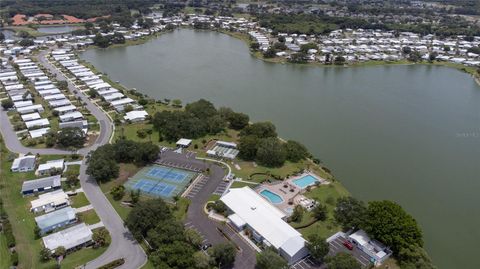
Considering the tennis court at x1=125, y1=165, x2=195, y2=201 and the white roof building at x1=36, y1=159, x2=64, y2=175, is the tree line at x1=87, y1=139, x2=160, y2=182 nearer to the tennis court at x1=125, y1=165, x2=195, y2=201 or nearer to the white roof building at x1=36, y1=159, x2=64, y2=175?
the tennis court at x1=125, y1=165, x2=195, y2=201

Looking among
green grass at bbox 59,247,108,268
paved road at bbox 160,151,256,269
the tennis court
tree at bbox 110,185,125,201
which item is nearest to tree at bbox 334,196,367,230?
paved road at bbox 160,151,256,269

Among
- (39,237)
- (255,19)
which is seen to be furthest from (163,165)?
(255,19)

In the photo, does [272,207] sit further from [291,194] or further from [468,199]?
[468,199]

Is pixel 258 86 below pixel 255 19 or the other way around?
below

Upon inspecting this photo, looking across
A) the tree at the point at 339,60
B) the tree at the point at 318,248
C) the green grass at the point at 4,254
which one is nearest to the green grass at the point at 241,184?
the tree at the point at 318,248

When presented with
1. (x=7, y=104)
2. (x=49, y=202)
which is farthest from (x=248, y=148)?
(x=7, y=104)

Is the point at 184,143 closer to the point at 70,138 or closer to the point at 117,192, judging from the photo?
the point at 117,192
